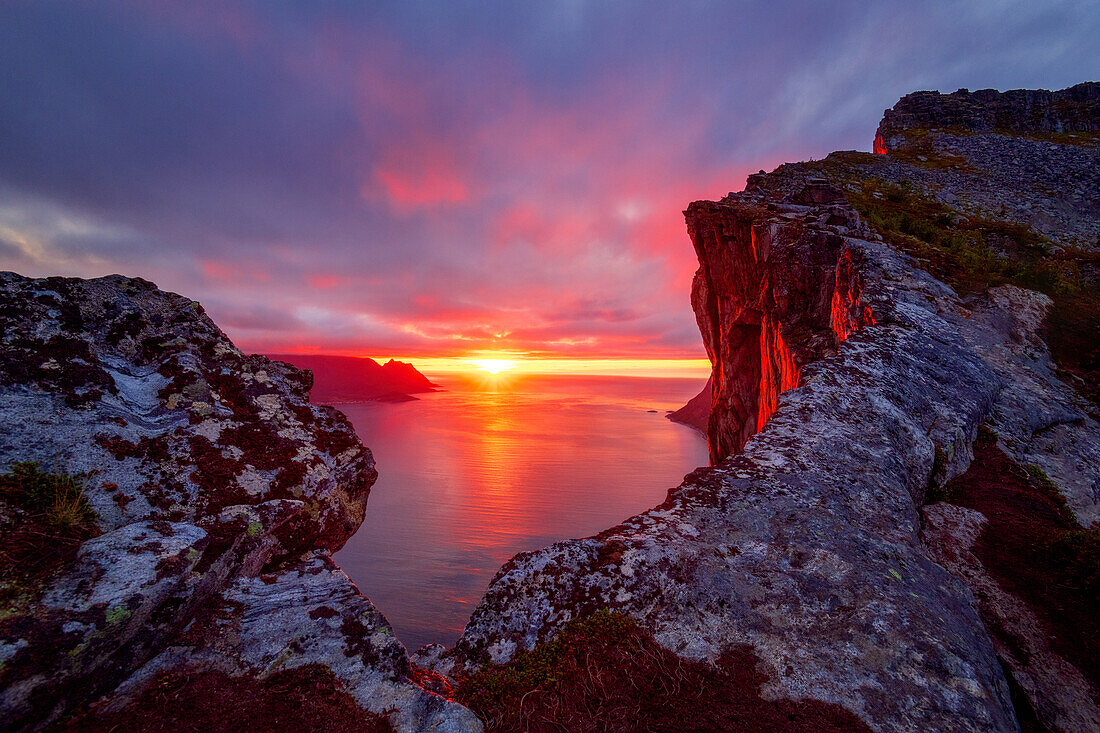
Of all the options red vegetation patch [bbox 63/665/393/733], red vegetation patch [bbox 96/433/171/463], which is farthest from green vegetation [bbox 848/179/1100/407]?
red vegetation patch [bbox 96/433/171/463]

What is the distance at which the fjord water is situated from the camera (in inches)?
1366

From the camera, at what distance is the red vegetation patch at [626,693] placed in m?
4.48

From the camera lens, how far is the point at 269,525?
5715 millimetres

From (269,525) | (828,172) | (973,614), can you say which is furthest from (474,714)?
(828,172)

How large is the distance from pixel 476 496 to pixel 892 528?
177 ft

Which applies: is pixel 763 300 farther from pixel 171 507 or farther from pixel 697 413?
pixel 697 413

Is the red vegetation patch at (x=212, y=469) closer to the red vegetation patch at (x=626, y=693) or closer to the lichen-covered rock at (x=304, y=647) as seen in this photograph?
the lichen-covered rock at (x=304, y=647)

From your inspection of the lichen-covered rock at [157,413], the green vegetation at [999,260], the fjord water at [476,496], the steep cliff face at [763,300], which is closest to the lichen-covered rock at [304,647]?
the lichen-covered rock at [157,413]

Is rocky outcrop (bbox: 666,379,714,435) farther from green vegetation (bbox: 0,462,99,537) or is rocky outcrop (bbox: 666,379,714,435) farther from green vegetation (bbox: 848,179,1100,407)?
green vegetation (bbox: 0,462,99,537)

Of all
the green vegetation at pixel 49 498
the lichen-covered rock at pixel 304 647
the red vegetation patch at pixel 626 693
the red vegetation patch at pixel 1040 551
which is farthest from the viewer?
the red vegetation patch at pixel 1040 551

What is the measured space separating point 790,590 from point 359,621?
609 cm

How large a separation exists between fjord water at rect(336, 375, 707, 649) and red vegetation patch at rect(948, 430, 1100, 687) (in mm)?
30424

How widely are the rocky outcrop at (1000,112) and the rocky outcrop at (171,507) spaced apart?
184 ft

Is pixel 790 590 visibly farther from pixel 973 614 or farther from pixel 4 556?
pixel 4 556
